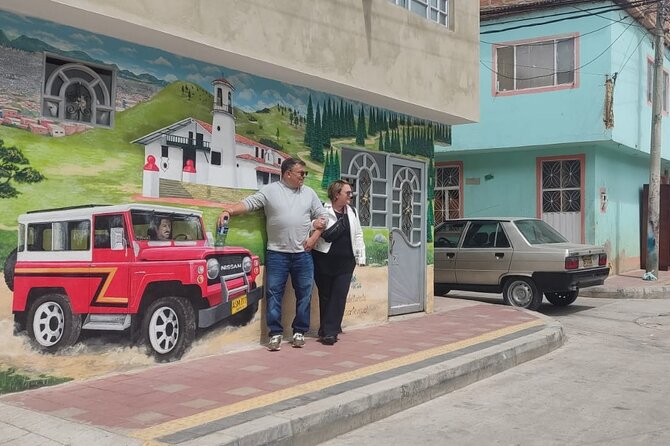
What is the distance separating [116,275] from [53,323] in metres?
0.59

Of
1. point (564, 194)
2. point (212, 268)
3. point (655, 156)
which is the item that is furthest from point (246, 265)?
point (564, 194)

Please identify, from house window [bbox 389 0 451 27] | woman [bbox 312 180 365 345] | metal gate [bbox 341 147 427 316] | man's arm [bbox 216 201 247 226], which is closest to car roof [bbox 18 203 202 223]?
man's arm [bbox 216 201 247 226]

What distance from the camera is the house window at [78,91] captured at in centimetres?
511

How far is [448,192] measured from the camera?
19422 mm

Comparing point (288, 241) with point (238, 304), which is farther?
point (288, 241)

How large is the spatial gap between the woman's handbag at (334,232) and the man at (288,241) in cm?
16

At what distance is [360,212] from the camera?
8.52 meters

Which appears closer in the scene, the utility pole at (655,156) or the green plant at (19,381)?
the green plant at (19,381)

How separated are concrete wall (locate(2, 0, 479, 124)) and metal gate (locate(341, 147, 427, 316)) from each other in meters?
0.76

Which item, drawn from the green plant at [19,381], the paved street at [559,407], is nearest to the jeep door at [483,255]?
the paved street at [559,407]

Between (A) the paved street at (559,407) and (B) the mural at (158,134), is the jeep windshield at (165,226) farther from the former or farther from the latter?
(A) the paved street at (559,407)

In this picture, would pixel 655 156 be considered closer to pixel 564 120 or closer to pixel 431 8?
pixel 564 120

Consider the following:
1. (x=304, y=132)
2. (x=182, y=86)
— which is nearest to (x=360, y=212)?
(x=304, y=132)

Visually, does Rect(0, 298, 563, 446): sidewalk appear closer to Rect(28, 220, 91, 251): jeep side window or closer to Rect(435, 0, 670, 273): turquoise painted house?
Rect(28, 220, 91, 251): jeep side window
